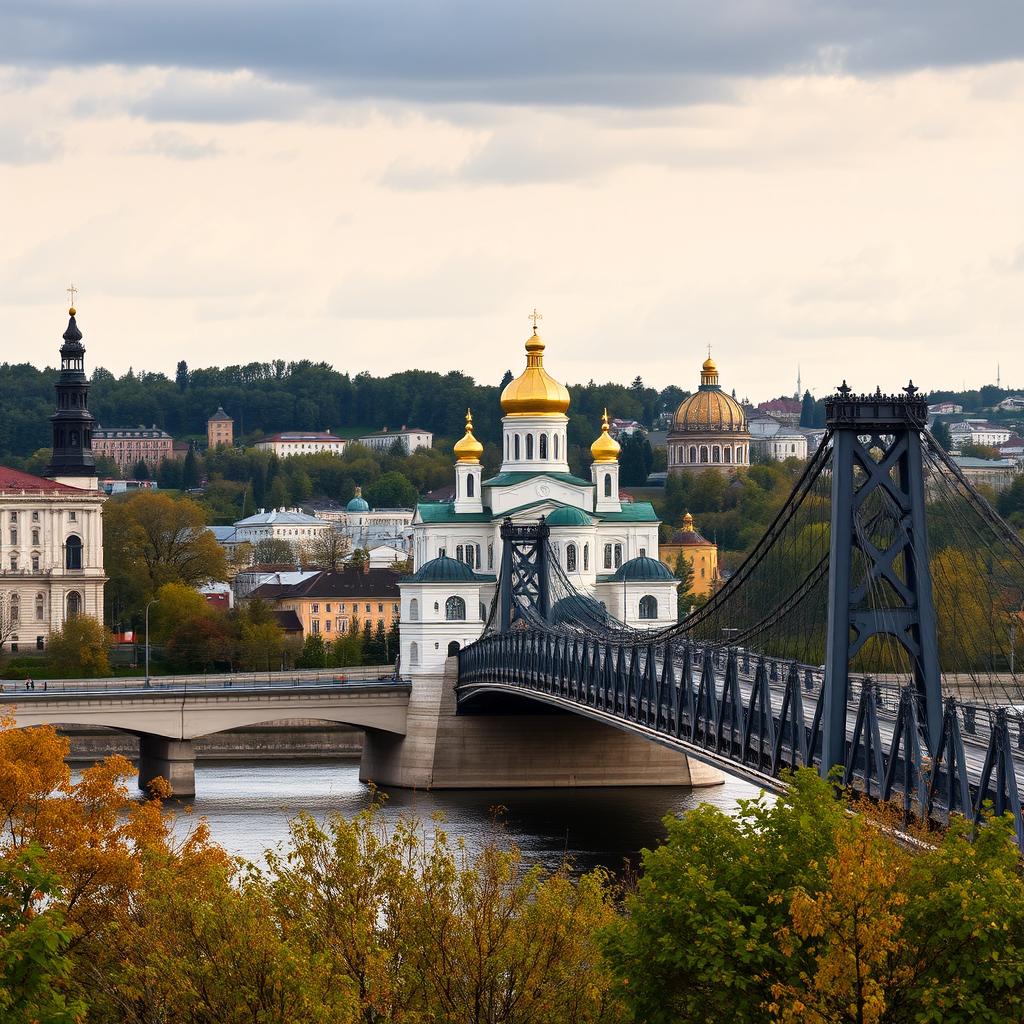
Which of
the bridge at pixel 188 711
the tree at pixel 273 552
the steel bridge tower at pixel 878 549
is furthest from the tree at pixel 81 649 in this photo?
the steel bridge tower at pixel 878 549

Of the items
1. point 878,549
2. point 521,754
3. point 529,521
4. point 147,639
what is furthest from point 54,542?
point 878,549

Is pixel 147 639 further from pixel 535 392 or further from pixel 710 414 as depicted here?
pixel 710 414

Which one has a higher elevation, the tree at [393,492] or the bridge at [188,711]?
the tree at [393,492]

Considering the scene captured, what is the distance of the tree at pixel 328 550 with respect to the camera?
497 ft

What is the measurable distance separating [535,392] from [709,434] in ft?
326

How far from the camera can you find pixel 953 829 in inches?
1025

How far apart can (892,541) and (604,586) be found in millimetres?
53681

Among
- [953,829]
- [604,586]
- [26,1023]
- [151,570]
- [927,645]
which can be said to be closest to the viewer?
[26,1023]

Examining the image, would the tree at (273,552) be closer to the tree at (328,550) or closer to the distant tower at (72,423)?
the tree at (328,550)

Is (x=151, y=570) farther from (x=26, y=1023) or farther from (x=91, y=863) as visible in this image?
(x=26, y=1023)

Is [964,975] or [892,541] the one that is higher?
[892,541]

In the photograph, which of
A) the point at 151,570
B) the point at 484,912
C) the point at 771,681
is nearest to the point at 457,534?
the point at 151,570

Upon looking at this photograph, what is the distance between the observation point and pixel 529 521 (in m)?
87.1

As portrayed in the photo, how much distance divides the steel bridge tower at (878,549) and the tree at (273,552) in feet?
403
